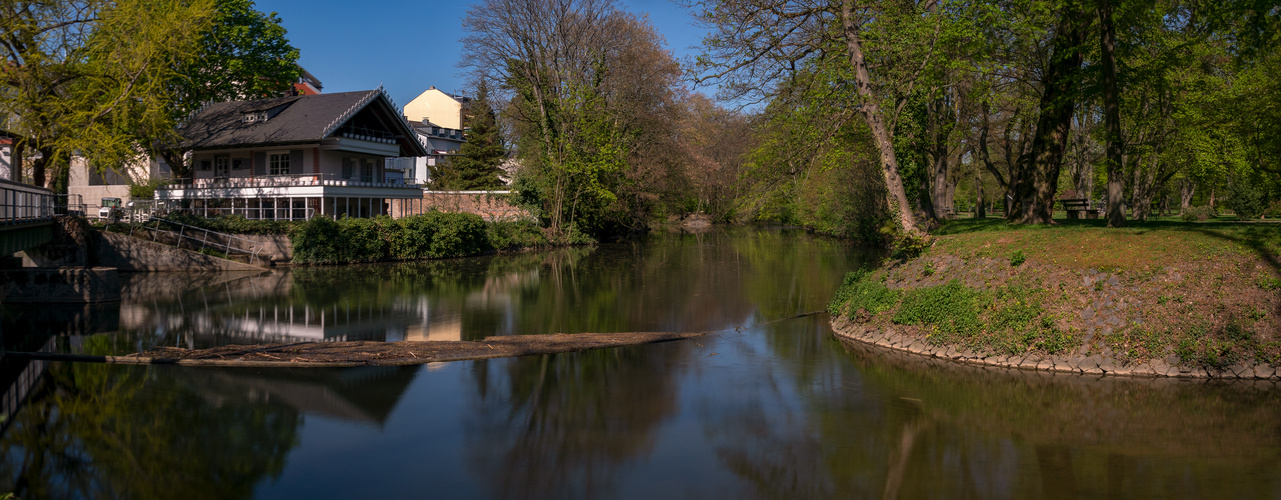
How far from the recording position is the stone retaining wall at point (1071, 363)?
1249 cm

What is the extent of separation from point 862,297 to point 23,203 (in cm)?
2281

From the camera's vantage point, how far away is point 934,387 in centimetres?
1291

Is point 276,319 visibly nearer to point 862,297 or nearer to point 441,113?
point 862,297

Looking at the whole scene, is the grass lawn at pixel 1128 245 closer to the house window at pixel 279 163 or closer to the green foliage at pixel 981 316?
the green foliage at pixel 981 316

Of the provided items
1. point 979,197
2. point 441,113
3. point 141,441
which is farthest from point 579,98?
point 441,113

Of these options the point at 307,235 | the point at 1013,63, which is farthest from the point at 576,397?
the point at 307,235

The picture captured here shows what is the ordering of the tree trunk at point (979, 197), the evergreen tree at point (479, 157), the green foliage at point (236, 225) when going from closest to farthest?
1. the green foliage at point (236, 225)
2. the tree trunk at point (979, 197)
3. the evergreen tree at point (479, 157)

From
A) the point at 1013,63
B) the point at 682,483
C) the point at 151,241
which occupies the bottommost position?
the point at 682,483

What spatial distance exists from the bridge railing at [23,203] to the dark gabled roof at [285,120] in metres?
14.0

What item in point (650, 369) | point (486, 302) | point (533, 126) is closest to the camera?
point (650, 369)

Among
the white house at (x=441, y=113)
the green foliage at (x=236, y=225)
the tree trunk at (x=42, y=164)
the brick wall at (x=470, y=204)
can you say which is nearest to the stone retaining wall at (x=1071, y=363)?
the green foliage at (x=236, y=225)

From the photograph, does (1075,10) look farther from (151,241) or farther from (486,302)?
(151,241)

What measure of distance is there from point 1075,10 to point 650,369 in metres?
14.0

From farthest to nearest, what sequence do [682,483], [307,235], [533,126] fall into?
[533,126] < [307,235] < [682,483]
